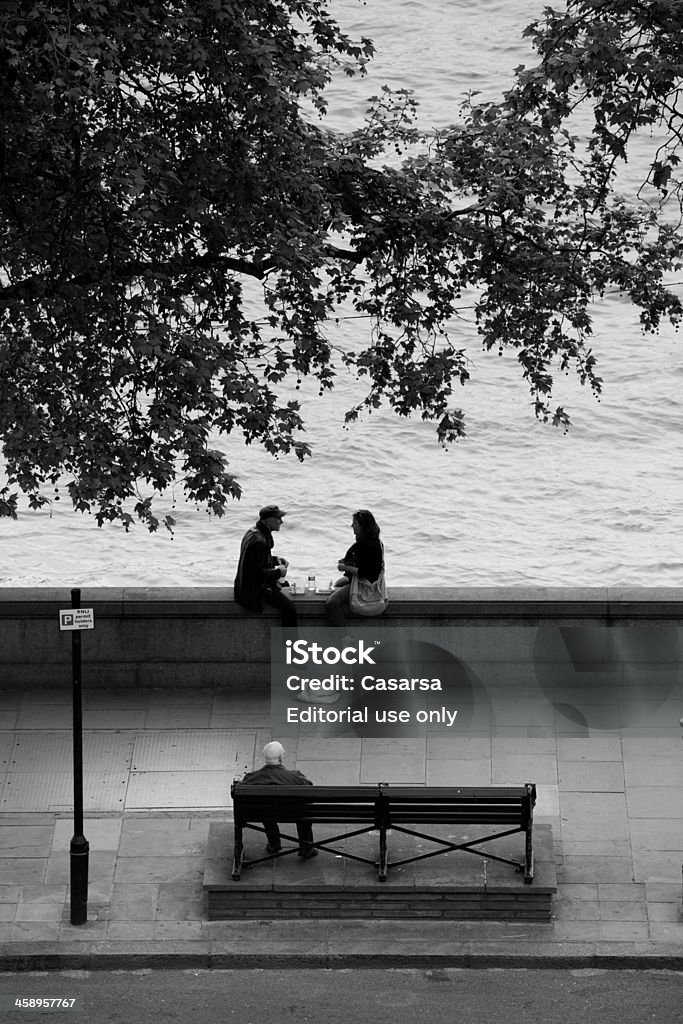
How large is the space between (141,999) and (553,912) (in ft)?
9.89

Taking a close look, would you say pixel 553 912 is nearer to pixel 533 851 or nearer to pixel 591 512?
pixel 533 851

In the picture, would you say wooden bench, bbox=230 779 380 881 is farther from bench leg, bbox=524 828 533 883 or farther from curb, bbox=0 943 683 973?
bench leg, bbox=524 828 533 883

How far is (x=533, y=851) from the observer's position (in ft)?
37.8

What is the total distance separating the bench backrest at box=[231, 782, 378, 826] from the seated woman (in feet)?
9.97

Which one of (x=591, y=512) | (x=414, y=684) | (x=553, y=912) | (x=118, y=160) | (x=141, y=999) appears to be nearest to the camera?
(x=141, y=999)

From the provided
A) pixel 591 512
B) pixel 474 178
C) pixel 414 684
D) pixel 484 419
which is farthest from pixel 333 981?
pixel 484 419

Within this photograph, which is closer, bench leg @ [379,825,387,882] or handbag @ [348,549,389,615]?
bench leg @ [379,825,387,882]

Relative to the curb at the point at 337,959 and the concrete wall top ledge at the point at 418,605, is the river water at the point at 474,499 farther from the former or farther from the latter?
the curb at the point at 337,959

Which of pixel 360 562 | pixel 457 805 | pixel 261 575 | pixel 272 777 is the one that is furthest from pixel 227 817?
pixel 360 562

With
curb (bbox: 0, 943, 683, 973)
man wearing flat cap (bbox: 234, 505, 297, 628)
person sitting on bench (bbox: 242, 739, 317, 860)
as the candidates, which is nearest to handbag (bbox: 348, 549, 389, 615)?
man wearing flat cap (bbox: 234, 505, 297, 628)

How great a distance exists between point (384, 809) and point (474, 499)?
76.8ft

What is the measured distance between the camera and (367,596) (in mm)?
14211

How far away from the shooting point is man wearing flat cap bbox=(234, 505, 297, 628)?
14203 mm

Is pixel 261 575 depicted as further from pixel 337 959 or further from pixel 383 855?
pixel 337 959
